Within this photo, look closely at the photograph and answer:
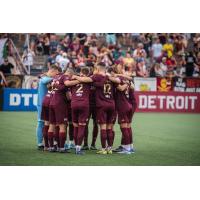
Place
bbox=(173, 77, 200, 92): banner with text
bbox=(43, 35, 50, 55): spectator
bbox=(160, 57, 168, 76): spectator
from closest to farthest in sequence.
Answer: bbox=(43, 35, 50, 55): spectator → bbox=(173, 77, 200, 92): banner with text → bbox=(160, 57, 168, 76): spectator

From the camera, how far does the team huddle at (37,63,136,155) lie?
33.9ft

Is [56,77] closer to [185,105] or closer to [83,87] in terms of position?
[83,87]

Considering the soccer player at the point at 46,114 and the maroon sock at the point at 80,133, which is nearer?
the maroon sock at the point at 80,133

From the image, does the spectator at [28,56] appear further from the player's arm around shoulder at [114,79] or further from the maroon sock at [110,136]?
the player's arm around shoulder at [114,79]

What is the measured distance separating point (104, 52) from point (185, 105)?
10.2 feet

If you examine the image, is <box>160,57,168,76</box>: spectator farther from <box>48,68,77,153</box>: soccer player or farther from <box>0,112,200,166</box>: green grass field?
<box>48,68,77,153</box>: soccer player

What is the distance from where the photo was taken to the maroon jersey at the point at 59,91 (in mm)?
10469

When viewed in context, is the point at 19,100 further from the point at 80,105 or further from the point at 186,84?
the point at 80,105

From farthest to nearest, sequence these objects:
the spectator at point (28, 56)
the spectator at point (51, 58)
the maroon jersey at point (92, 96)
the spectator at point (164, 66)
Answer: the spectator at point (164, 66) → the spectator at point (28, 56) → the spectator at point (51, 58) → the maroon jersey at point (92, 96)

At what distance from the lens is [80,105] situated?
1025cm

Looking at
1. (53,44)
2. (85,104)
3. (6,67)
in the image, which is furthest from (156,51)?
(85,104)

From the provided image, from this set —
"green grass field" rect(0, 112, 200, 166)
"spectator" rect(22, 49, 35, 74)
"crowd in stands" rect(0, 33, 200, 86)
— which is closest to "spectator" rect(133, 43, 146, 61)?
"crowd in stands" rect(0, 33, 200, 86)

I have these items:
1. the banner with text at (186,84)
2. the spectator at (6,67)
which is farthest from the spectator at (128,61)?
the spectator at (6,67)

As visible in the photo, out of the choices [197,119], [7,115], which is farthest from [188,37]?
[7,115]
